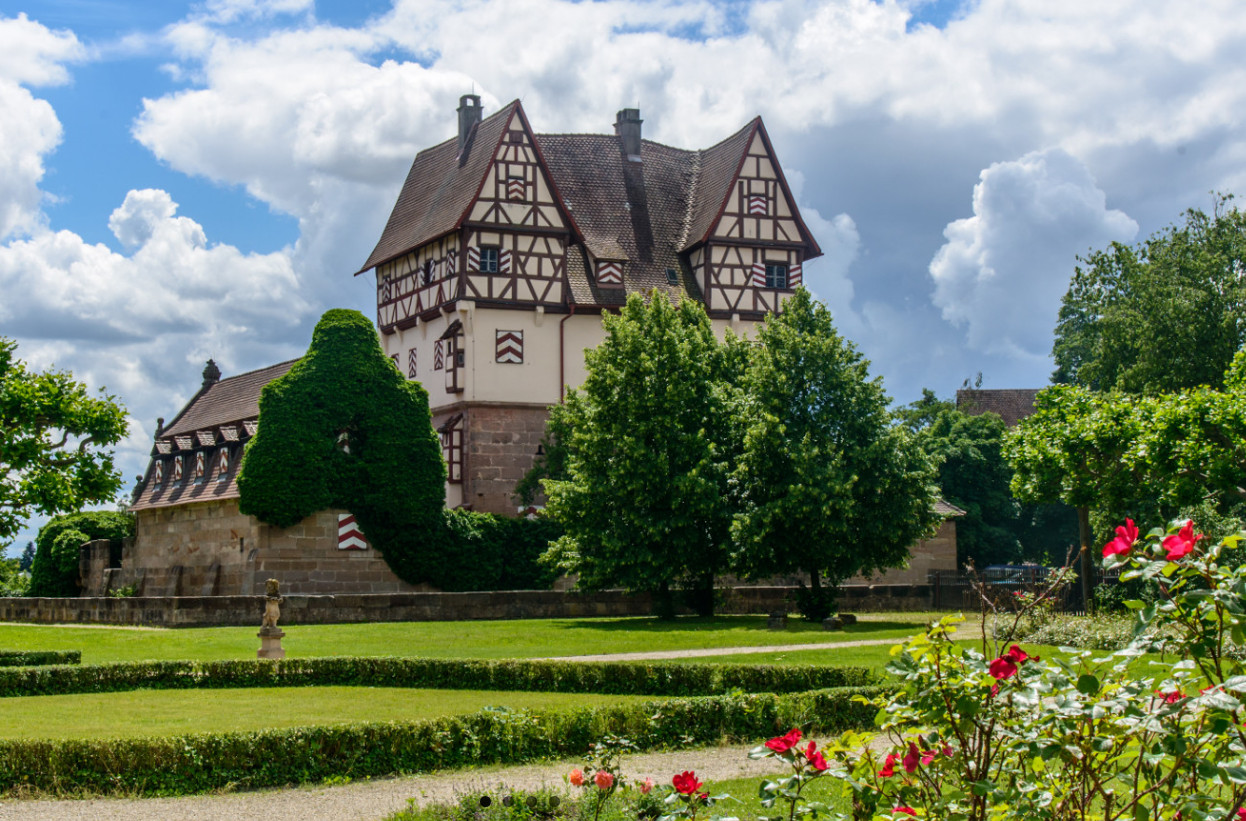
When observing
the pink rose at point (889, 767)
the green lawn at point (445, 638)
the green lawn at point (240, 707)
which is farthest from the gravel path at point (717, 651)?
the pink rose at point (889, 767)

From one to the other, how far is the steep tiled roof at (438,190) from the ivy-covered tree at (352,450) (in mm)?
7350

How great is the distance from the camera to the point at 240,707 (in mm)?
14961

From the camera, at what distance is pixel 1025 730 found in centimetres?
521

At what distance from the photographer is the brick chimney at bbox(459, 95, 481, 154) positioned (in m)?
50.5


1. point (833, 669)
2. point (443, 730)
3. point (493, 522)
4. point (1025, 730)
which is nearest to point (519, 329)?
point (493, 522)

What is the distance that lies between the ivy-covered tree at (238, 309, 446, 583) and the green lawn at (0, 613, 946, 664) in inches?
319

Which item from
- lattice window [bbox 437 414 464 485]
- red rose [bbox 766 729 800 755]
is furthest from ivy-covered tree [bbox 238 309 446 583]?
red rose [bbox 766 729 800 755]

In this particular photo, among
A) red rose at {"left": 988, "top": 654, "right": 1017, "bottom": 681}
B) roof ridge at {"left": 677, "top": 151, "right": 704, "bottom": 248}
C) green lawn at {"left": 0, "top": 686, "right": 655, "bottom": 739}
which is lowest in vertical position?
green lawn at {"left": 0, "top": 686, "right": 655, "bottom": 739}

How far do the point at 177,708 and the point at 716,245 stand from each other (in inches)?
1417

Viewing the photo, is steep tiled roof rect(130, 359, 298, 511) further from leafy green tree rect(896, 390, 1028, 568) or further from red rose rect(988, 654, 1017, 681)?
red rose rect(988, 654, 1017, 681)

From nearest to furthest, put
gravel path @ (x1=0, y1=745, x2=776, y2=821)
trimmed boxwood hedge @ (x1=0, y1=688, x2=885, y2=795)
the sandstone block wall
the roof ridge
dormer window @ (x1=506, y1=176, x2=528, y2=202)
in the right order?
gravel path @ (x1=0, y1=745, x2=776, y2=821), trimmed boxwood hedge @ (x1=0, y1=688, x2=885, y2=795), the sandstone block wall, dormer window @ (x1=506, y1=176, x2=528, y2=202), the roof ridge

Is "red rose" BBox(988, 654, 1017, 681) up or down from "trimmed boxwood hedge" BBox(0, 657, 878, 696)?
up

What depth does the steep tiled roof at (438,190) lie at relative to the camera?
148 ft

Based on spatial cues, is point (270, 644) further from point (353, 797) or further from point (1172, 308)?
point (1172, 308)
